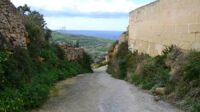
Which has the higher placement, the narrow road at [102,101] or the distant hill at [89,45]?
the narrow road at [102,101]

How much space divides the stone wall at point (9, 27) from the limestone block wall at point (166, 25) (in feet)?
17.8

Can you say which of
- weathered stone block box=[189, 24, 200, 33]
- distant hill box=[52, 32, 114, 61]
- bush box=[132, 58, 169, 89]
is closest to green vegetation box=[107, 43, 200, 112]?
bush box=[132, 58, 169, 89]

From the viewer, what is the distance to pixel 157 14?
59.1 ft

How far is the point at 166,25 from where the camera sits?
1645 centimetres

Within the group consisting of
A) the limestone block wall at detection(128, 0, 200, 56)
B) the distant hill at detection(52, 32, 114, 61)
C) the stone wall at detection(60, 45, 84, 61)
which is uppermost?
the limestone block wall at detection(128, 0, 200, 56)

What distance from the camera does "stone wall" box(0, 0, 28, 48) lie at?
12.3m

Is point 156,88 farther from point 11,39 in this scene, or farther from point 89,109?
point 11,39

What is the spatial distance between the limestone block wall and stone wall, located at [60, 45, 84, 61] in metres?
5.28

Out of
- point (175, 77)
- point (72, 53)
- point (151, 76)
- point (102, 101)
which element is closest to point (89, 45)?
point (72, 53)

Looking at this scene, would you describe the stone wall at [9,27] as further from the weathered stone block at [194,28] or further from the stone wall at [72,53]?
the stone wall at [72,53]

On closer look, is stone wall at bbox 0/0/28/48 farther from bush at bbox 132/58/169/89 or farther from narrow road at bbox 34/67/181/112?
bush at bbox 132/58/169/89

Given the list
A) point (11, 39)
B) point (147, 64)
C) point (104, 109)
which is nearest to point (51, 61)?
point (147, 64)

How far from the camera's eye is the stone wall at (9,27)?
12.3 meters

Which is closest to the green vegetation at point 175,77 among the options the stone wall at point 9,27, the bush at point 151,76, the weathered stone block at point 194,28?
the bush at point 151,76
